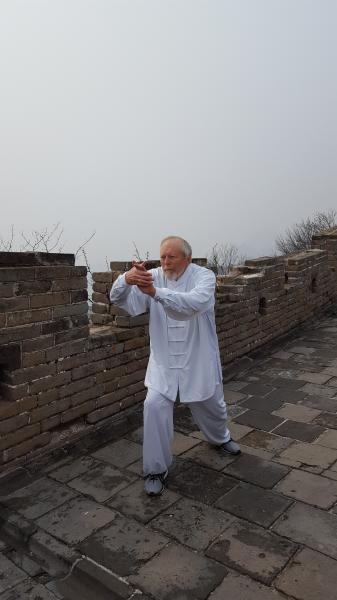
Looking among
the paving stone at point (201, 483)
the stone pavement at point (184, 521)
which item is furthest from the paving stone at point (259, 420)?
the paving stone at point (201, 483)

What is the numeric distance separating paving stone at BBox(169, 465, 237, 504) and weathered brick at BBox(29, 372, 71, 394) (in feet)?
3.42

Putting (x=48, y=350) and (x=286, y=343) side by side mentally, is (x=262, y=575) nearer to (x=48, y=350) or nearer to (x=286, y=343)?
(x=48, y=350)

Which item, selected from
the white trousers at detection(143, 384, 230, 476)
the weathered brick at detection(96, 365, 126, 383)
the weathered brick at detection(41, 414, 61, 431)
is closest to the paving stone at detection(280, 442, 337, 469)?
the white trousers at detection(143, 384, 230, 476)

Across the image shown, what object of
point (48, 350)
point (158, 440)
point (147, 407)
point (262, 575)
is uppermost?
point (48, 350)

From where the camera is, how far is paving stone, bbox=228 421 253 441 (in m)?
3.72

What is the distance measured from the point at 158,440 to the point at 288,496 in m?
0.88

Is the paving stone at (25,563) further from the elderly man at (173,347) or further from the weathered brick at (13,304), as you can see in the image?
the weathered brick at (13,304)

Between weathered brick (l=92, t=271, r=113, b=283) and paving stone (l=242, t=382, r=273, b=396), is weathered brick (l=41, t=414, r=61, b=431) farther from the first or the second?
paving stone (l=242, t=382, r=273, b=396)

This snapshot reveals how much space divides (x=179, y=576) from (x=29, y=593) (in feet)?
2.45

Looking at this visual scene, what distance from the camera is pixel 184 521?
8.57 feet

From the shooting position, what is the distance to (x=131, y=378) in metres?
4.03

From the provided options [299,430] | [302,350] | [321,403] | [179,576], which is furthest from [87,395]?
[302,350]

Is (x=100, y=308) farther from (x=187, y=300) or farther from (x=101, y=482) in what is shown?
(x=101, y=482)

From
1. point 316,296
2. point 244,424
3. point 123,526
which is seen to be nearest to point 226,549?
point 123,526
